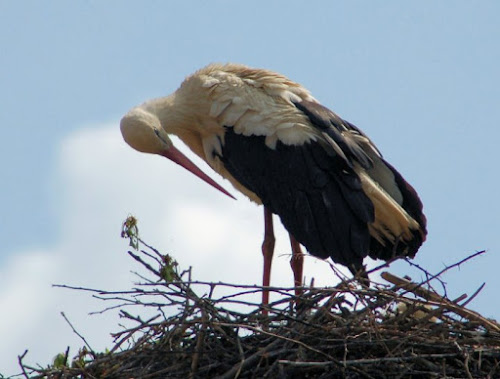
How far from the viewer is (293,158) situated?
294 inches

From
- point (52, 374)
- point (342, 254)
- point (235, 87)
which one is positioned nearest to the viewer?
point (52, 374)

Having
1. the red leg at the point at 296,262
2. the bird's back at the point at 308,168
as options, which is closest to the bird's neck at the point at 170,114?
the bird's back at the point at 308,168

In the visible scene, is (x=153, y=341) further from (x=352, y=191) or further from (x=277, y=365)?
(x=352, y=191)

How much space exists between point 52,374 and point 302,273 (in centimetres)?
248

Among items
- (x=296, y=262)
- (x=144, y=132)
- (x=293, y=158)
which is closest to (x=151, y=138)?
(x=144, y=132)

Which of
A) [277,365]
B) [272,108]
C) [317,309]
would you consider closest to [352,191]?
[272,108]

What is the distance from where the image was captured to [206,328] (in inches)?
231

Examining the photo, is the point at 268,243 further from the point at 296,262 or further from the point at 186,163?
the point at 186,163

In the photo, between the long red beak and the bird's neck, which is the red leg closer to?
the long red beak

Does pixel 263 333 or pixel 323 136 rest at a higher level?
pixel 323 136

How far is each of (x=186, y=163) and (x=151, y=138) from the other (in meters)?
0.30

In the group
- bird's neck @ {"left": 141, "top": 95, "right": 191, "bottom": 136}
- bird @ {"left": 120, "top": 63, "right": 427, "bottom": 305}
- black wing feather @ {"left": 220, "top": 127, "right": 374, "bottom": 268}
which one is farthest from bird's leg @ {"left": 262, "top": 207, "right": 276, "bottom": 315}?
bird's neck @ {"left": 141, "top": 95, "right": 191, "bottom": 136}

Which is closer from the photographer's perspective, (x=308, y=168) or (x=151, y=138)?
(x=308, y=168)

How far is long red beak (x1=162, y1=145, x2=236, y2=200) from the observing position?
310 inches
